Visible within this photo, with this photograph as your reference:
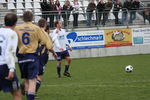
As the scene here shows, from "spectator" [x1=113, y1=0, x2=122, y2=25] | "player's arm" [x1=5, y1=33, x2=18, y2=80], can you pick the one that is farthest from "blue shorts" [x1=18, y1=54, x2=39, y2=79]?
"spectator" [x1=113, y1=0, x2=122, y2=25]

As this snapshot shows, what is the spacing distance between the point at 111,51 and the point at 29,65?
58.3ft

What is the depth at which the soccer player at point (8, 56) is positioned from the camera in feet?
26.6

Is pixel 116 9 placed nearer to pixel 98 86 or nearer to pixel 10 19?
pixel 98 86

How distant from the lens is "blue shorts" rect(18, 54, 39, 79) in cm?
963

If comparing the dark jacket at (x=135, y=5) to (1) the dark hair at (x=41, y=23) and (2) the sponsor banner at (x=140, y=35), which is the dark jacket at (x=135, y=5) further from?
(1) the dark hair at (x=41, y=23)

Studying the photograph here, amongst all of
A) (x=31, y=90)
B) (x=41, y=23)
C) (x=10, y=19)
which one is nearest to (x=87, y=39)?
(x=41, y=23)

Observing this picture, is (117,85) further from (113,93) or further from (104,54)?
(104,54)

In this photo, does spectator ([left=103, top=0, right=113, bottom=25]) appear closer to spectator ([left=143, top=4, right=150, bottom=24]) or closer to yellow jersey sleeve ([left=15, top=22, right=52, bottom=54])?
spectator ([left=143, top=4, right=150, bottom=24])

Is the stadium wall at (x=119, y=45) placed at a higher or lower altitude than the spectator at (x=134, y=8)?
lower

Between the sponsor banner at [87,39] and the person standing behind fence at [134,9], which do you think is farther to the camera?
the person standing behind fence at [134,9]

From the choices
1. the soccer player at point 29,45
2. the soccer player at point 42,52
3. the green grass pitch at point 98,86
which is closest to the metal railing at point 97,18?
the green grass pitch at point 98,86

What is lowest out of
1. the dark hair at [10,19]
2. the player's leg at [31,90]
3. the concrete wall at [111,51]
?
the concrete wall at [111,51]

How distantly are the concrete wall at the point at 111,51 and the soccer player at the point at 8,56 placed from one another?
1789cm

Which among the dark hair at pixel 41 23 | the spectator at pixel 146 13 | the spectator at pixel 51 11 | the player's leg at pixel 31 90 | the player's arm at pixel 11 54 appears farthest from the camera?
the spectator at pixel 146 13
